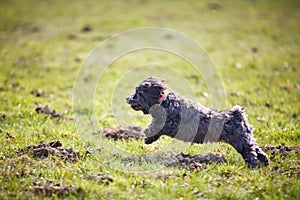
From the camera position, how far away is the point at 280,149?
5.86m

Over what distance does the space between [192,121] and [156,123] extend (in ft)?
1.72

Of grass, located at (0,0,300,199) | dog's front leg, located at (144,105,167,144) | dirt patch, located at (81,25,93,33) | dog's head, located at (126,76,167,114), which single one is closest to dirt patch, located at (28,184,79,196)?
Answer: grass, located at (0,0,300,199)

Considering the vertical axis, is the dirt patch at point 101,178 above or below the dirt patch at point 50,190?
above

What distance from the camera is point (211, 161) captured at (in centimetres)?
554

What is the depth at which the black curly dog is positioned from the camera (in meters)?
5.40

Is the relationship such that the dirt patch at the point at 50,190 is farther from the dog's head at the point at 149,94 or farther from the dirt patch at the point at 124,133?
the dirt patch at the point at 124,133

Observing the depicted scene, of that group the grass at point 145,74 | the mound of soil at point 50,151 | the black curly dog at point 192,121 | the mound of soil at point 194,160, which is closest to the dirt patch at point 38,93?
the grass at point 145,74

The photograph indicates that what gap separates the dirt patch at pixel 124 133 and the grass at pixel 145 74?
1.02 ft

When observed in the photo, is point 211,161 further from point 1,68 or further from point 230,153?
point 1,68

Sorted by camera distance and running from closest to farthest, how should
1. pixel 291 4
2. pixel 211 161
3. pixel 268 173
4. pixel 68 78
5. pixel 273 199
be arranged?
pixel 273 199 → pixel 268 173 → pixel 211 161 → pixel 68 78 → pixel 291 4

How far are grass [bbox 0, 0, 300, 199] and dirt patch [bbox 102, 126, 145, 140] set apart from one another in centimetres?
31

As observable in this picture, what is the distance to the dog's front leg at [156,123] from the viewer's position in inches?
221

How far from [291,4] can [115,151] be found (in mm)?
17233

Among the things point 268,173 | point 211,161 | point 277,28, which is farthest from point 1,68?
point 277,28
